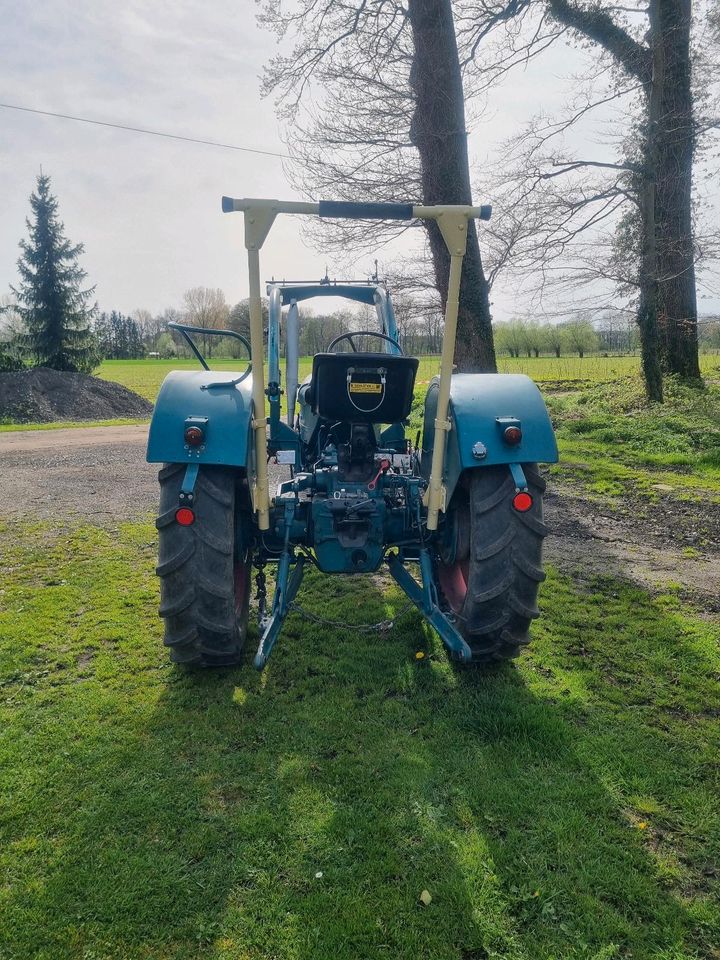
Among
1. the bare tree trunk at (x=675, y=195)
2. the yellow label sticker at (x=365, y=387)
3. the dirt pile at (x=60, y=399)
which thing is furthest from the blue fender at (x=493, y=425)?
the dirt pile at (x=60, y=399)

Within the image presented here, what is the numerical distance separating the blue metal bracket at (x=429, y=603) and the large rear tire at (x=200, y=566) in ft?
3.24

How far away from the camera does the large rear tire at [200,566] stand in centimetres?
316

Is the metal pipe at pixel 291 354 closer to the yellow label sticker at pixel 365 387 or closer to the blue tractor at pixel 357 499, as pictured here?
the blue tractor at pixel 357 499

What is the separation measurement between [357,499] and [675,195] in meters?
12.0

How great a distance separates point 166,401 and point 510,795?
2.40m

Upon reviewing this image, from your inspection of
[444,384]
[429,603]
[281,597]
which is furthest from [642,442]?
[281,597]

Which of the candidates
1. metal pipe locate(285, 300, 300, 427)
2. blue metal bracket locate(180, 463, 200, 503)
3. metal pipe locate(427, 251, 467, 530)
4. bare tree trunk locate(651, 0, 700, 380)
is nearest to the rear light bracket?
blue metal bracket locate(180, 463, 200, 503)

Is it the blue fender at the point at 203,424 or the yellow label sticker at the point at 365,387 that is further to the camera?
the yellow label sticker at the point at 365,387

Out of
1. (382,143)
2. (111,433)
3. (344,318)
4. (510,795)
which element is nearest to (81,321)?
(111,433)

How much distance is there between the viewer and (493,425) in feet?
10.8

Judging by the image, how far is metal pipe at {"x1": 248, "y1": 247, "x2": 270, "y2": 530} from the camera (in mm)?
2705

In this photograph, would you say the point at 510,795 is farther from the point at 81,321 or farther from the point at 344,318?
the point at 81,321

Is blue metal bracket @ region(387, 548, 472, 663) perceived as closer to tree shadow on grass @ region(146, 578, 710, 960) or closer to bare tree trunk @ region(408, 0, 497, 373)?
tree shadow on grass @ region(146, 578, 710, 960)

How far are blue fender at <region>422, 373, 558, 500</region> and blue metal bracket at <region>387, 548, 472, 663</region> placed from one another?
0.46m
